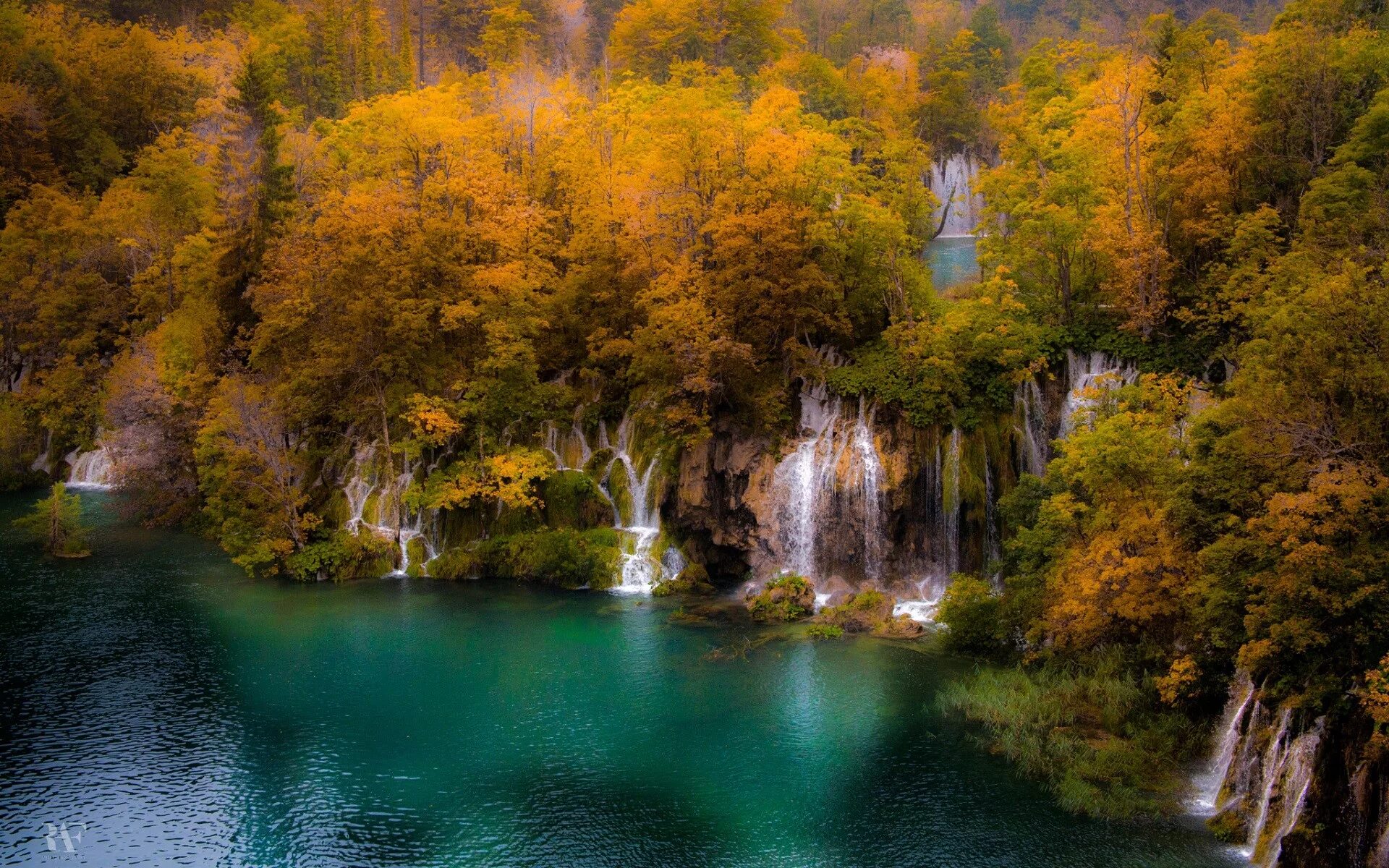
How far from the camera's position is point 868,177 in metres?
34.6

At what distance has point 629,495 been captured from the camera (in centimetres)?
3366

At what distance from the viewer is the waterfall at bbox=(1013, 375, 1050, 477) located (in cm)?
2928

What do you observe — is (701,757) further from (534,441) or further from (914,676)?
(534,441)

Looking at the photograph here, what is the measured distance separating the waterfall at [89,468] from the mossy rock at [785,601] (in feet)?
112

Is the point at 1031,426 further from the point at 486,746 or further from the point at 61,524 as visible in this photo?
the point at 61,524

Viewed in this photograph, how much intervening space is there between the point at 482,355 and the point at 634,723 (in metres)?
17.9

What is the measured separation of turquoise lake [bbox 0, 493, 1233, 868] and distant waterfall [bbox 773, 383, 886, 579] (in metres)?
4.16

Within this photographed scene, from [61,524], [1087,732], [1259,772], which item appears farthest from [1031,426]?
[61,524]

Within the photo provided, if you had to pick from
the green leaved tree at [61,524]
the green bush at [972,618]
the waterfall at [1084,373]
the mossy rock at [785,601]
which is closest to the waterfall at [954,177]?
the waterfall at [1084,373]

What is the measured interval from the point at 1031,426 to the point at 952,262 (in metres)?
26.5

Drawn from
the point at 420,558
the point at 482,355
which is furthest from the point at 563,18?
the point at 420,558

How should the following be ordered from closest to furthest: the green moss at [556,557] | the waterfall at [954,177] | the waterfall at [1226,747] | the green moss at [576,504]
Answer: the waterfall at [1226,747] → the green moss at [556,557] → the green moss at [576,504] → the waterfall at [954,177]

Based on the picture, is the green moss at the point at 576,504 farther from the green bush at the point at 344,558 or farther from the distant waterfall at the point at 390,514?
the green bush at the point at 344,558

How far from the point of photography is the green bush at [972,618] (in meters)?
24.7
